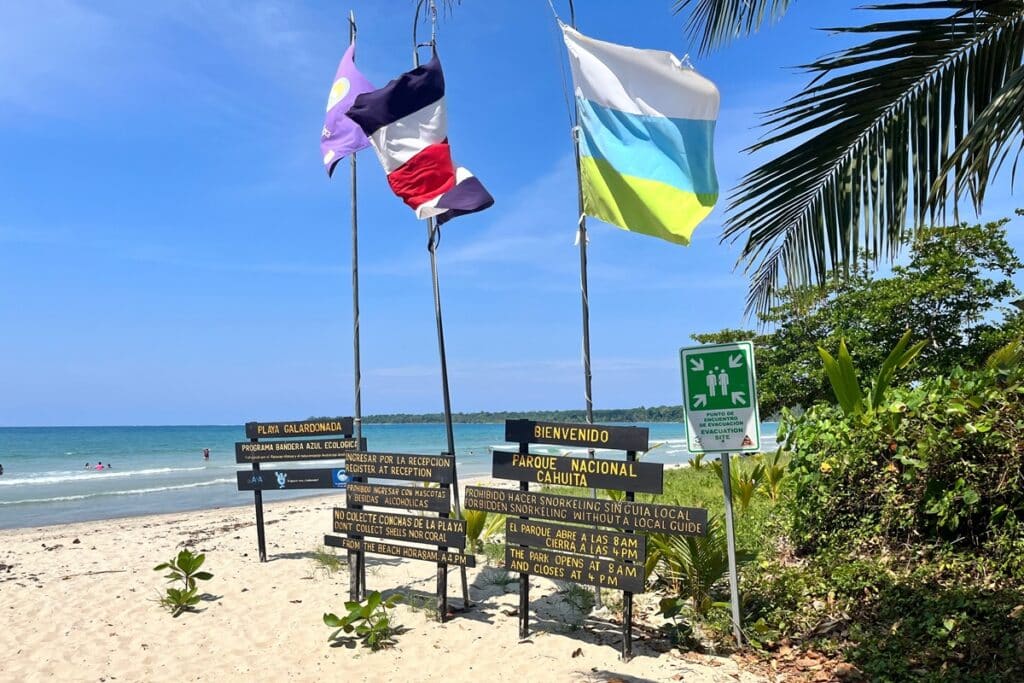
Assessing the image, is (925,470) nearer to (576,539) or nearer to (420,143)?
(576,539)

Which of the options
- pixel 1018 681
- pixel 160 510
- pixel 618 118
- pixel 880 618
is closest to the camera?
pixel 1018 681

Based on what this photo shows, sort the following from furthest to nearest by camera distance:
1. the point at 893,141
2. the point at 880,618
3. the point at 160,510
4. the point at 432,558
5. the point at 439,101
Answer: the point at 160,510, the point at 439,101, the point at 432,558, the point at 880,618, the point at 893,141

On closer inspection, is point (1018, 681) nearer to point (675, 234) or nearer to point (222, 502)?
point (675, 234)

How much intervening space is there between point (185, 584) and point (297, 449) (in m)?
1.92

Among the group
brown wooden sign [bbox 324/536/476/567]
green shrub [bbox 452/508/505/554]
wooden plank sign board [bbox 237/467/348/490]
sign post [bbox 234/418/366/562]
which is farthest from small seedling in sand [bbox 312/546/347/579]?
green shrub [bbox 452/508/505/554]

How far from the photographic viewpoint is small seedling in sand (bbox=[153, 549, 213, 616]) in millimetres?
7164

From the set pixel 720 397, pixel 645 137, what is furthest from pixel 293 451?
pixel 645 137

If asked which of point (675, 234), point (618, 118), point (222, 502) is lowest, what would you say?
point (222, 502)

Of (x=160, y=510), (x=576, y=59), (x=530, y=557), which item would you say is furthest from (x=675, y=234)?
(x=160, y=510)

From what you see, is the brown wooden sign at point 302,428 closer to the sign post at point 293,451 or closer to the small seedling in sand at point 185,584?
the sign post at point 293,451

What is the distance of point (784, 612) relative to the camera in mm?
5887

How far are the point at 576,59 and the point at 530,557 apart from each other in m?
4.24

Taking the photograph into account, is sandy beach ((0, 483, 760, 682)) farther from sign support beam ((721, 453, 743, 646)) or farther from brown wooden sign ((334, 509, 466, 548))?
brown wooden sign ((334, 509, 466, 548))

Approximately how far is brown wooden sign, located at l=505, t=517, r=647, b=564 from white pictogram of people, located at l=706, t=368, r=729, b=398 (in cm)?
132
